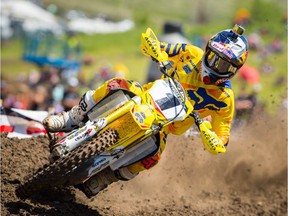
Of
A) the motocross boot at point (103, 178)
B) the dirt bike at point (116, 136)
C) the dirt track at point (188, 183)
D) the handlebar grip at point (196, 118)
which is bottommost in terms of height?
the dirt track at point (188, 183)

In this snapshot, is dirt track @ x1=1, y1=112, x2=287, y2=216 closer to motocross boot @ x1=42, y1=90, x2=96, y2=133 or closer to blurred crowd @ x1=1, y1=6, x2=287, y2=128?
blurred crowd @ x1=1, y1=6, x2=287, y2=128

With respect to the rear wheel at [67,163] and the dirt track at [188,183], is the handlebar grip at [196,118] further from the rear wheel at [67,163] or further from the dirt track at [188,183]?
the dirt track at [188,183]

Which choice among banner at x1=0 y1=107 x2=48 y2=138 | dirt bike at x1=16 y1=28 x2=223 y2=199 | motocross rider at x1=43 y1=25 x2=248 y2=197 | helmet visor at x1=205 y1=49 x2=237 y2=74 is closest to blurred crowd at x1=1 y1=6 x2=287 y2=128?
banner at x1=0 y1=107 x2=48 y2=138

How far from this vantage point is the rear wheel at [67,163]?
6.82m

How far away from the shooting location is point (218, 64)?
757 centimetres

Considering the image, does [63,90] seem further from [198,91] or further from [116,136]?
[116,136]

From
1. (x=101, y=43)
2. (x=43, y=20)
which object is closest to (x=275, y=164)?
(x=43, y=20)

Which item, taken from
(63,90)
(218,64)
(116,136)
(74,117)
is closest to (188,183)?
(74,117)

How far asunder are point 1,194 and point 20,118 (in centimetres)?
238

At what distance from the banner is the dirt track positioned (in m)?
0.39

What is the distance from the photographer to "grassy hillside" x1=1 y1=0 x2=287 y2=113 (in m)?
32.1

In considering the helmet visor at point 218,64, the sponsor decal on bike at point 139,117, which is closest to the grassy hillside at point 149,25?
the helmet visor at point 218,64

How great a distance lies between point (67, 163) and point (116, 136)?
0.65m

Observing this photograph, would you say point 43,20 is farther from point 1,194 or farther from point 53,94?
point 1,194
